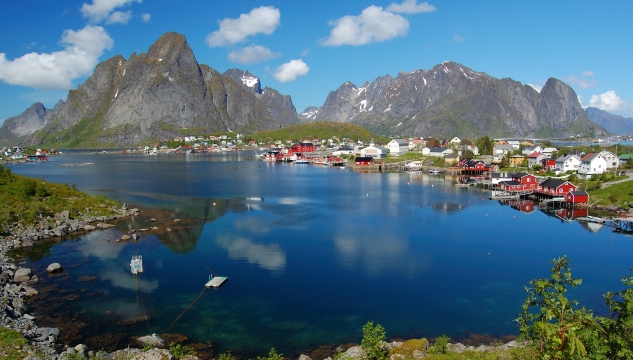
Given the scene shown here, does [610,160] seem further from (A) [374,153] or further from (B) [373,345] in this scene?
(B) [373,345]

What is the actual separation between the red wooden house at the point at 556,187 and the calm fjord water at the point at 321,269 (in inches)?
190

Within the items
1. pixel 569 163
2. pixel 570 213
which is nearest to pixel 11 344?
pixel 570 213

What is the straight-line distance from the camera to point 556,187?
1407 inches

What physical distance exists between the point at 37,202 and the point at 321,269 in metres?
20.2

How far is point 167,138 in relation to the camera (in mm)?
169000

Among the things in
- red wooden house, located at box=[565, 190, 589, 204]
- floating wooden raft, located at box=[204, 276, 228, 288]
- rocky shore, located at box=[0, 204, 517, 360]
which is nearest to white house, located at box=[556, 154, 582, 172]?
red wooden house, located at box=[565, 190, 589, 204]

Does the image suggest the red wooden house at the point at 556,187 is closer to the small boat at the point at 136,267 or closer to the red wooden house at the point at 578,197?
the red wooden house at the point at 578,197

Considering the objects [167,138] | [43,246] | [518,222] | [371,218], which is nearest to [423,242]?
[371,218]

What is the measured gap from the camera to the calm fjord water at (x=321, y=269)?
13.6 m

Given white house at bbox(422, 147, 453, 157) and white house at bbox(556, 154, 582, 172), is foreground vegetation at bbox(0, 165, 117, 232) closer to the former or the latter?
white house at bbox(556, 154, 582, 172)

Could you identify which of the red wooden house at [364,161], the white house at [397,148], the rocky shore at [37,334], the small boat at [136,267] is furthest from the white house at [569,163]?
the small boat at [136,267]

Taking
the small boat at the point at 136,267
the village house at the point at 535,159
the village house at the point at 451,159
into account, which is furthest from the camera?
the village house at the point at 451,159

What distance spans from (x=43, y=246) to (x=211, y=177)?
34.2 meters

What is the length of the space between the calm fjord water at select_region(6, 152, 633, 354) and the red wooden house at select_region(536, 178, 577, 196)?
4838 mm
